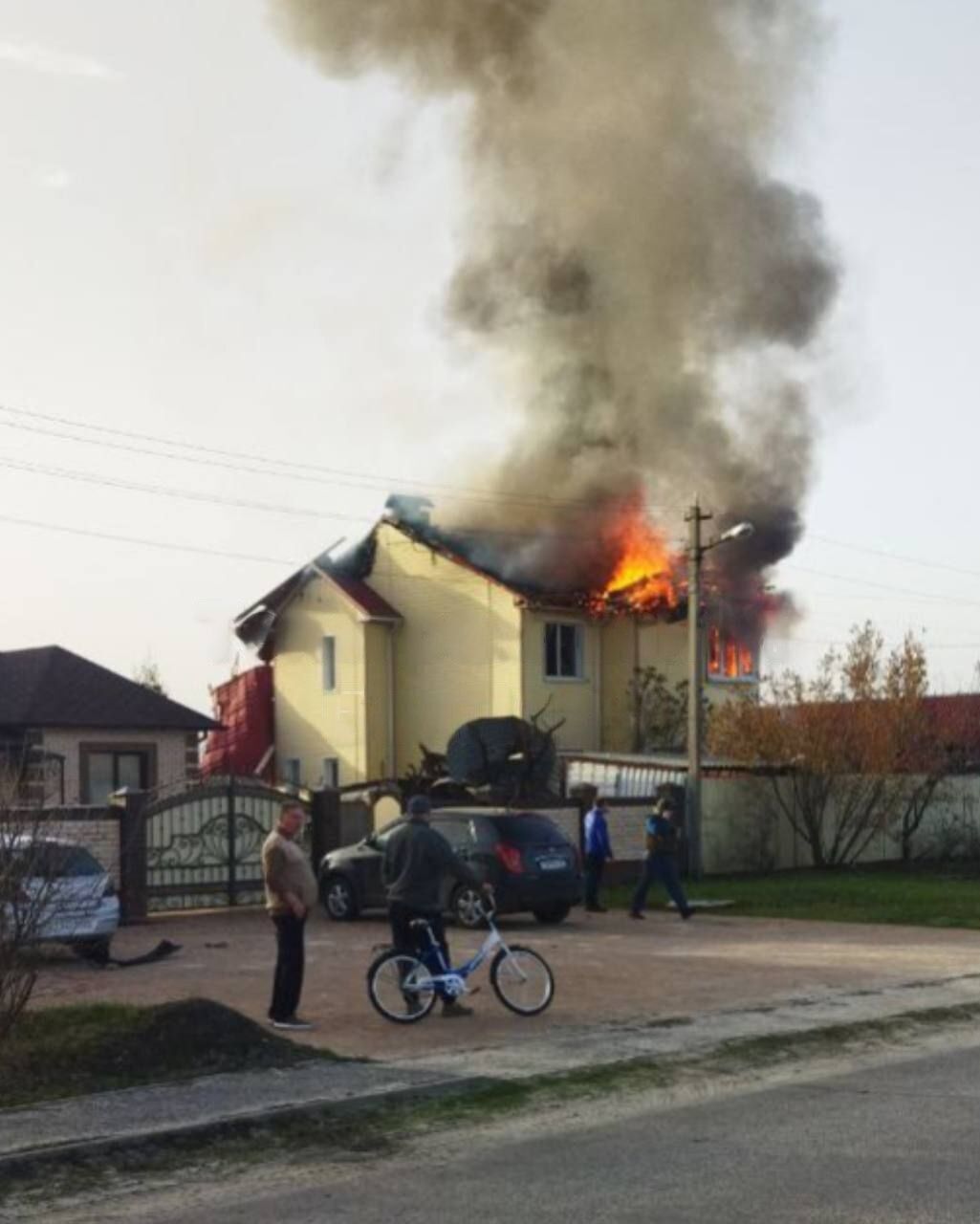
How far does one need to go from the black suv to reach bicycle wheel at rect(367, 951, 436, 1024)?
8647 mm

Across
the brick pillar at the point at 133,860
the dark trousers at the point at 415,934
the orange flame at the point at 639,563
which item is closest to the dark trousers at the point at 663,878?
the brick pillar at the point at 133,860

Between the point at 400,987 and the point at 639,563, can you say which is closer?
the point at 400,987

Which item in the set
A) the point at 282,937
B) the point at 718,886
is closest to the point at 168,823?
the point at 718,886

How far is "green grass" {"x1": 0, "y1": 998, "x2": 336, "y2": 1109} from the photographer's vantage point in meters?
11.5

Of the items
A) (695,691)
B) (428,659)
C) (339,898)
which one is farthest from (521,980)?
(428,659)

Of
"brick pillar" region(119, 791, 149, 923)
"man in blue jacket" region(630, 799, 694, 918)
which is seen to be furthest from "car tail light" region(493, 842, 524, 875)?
"brick pillar" region(119, 791, 149, 923)

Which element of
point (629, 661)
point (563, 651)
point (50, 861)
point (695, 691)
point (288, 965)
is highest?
point (563, 651)

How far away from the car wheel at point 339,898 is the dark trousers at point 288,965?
10966 mm

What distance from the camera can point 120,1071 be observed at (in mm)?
11688

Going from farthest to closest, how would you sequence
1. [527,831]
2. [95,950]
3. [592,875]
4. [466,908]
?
[592,875] < [527,831] < [466,908] < [95,950]

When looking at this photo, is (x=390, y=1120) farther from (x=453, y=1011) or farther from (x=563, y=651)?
(x=563, y=651)

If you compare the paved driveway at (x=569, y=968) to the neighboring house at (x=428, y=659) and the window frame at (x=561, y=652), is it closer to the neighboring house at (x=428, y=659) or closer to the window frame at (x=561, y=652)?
the neighboring house at (x=428, y=659)

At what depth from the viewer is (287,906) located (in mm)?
14000

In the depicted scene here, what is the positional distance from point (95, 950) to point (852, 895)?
556 inches
